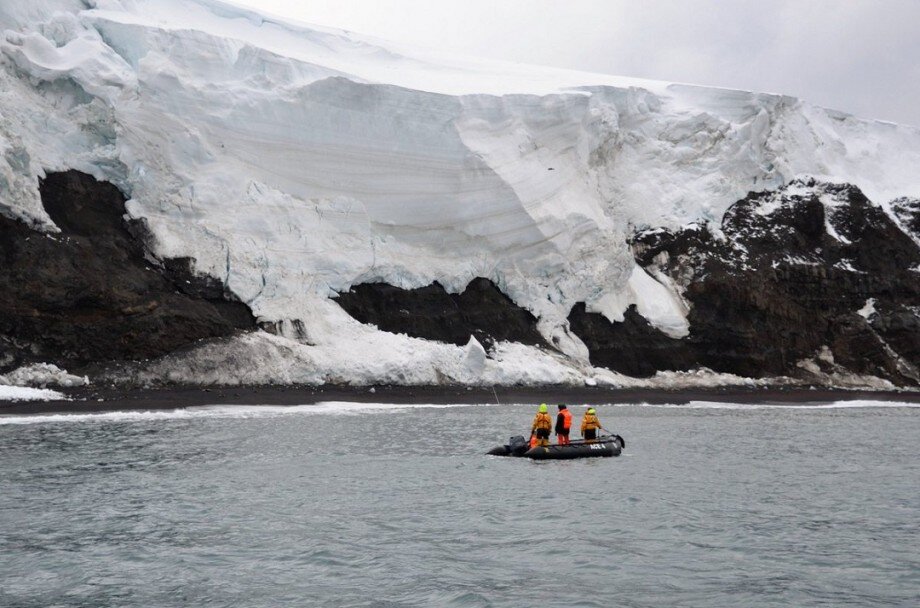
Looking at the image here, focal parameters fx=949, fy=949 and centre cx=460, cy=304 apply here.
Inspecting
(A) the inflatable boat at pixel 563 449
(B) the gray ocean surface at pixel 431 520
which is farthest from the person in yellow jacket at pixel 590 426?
(B) the gray ocean surface at pixel 431 520

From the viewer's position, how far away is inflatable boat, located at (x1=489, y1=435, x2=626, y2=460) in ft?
68.7

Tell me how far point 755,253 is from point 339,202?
21820 millimetres

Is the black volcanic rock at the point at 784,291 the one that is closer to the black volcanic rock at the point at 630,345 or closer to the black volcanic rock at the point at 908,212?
the black volcanic rock at the point at 630,345

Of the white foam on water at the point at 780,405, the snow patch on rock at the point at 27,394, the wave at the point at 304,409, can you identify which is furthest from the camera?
the white foam on water at the point at 780,405

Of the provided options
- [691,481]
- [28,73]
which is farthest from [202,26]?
[691,481]

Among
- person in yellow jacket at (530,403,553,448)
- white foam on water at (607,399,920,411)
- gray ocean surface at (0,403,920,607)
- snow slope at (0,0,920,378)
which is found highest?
snow slope at (0,0,920,378)

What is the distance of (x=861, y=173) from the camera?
54.7 metres

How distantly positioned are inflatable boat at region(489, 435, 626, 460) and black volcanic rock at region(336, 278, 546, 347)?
55.1 ft

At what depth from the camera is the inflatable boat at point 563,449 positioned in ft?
68.7

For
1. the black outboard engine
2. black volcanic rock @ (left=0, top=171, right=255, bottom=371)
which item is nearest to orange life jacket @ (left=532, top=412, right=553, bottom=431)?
the black outboard engine

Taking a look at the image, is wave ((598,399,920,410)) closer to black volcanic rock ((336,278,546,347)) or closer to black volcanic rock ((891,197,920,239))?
black volcanic rock ((336,278,546,347))

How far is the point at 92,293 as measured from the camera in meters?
30.4

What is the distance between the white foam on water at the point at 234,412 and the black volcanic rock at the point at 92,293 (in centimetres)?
454

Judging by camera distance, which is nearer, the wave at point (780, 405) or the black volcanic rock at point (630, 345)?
the wave at point (780, 405)
